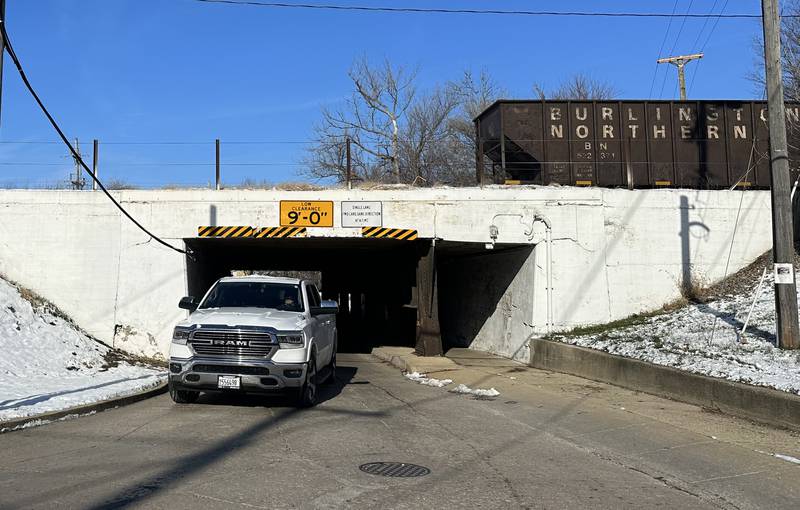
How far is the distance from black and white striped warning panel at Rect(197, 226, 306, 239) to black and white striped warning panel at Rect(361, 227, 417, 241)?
5.69 ft

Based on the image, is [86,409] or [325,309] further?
[325,309]

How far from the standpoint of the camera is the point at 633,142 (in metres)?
21.3

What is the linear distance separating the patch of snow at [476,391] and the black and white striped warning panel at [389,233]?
239 inches

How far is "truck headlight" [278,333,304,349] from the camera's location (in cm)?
990

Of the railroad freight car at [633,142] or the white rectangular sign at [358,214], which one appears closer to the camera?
the white rectangular sign at [358,214]

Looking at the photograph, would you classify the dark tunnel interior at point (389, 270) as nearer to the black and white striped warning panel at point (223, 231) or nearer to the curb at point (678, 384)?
the black and white striped warning panel at point (223, 231)

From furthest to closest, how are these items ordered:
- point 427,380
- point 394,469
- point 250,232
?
point 250,232, point 427,380, point 394,469

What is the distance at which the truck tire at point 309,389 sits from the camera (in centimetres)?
1016

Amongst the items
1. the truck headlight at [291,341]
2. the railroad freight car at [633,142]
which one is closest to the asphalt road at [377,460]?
the truck headlight at [291,341]

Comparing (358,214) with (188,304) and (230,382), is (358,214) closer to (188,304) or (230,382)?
(188,304)

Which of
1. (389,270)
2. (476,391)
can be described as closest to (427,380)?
(476,391)

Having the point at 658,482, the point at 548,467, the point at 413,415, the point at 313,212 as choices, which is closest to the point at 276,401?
the point at 413,415

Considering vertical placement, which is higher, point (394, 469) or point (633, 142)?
point (633, 142)

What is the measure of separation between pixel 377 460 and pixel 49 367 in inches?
361
